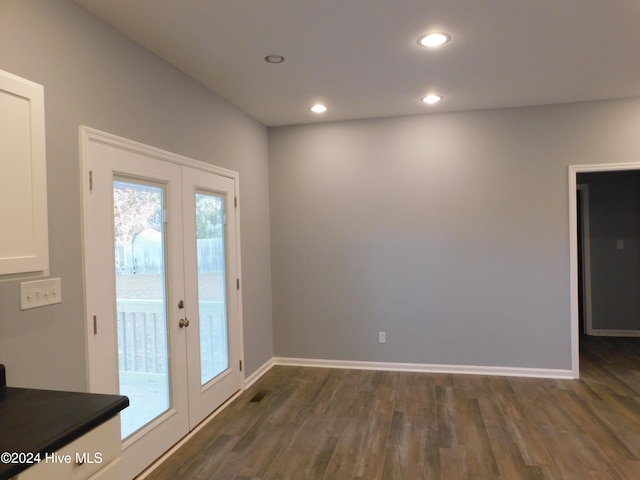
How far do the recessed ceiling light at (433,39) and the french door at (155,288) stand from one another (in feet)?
5.98

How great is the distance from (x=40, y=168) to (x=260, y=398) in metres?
2.79

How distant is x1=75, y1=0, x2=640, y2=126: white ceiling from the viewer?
2234 mm

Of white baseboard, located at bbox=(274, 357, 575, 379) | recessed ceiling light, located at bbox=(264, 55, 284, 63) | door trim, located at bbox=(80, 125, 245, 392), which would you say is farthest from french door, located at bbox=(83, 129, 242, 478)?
white baseboard, located at bbox=(274, 357, 575, 379)

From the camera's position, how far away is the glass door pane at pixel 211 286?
10.7ft

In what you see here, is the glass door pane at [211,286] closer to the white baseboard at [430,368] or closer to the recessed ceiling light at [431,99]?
the white baseboard at [430,368]

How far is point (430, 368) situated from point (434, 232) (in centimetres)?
142

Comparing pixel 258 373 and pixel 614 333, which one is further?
pixel 614 333

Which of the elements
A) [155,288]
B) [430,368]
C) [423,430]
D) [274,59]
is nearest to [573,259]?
[430,368]

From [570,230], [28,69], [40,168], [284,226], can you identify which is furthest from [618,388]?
[28,69]

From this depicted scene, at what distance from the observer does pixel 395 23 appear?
239 centimetres

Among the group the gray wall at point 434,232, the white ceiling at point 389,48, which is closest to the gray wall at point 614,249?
the gray wall at point 434,232

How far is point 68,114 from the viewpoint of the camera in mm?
2062

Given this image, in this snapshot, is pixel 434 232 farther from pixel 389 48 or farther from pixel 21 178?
pixel 21 178

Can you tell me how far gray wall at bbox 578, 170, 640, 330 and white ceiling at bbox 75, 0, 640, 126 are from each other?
2068mm
